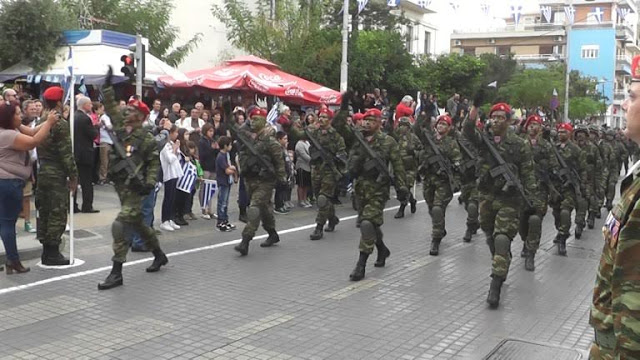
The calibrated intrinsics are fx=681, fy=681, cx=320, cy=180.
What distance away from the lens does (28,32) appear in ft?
63.1

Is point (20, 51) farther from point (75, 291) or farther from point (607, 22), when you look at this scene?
point (607, 22)

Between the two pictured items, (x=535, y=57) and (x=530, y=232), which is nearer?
(x=530, y=232)

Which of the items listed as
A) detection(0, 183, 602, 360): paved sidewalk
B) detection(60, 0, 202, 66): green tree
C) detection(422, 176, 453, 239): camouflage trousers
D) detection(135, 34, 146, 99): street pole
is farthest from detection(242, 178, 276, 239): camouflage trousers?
detection(60, 0, 202, 66): green tree

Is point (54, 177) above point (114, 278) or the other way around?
above

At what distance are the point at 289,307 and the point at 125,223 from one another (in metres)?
2.08

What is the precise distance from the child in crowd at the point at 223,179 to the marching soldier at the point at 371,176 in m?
3.21

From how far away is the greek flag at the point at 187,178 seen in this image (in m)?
11.0

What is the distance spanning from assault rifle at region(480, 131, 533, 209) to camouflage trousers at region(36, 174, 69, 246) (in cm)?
486

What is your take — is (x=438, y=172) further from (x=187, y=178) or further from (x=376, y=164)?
(x=187, y=178)

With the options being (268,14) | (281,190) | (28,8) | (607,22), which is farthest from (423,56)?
(607,22)

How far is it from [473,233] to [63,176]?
20.9 feet

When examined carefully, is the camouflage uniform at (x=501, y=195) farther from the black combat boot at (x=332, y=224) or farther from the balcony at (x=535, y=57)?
the balcony at (x=535, y=57)

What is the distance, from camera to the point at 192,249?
9.52m

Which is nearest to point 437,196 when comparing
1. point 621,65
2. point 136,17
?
point 136,17
